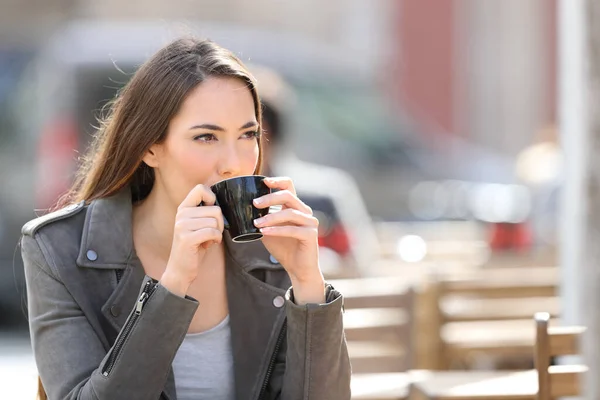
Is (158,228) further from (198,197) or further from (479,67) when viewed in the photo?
(479,67)

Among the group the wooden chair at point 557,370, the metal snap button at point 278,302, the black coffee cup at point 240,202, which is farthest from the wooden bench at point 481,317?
the black coffee cup at point 240,202

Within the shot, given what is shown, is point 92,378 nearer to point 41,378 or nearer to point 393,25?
point 41,378

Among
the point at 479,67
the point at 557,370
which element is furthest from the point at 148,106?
the point at 479,67

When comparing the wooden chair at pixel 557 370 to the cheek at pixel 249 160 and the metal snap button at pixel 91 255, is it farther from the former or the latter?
the metal snap button at pixel 91 255

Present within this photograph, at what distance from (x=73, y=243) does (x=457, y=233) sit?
6686mm

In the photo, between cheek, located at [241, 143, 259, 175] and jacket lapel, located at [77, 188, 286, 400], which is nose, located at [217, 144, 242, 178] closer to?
cheek, located at [241, 143, 259, 175]

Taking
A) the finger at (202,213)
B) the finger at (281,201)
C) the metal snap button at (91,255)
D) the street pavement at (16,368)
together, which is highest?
the finger at (281,201)

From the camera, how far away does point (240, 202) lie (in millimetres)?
2205

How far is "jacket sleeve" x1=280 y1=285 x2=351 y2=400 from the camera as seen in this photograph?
232cm

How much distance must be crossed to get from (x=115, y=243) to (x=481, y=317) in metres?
2.56

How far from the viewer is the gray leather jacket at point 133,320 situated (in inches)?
86.0

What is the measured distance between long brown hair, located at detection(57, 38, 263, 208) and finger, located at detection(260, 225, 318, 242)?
37 centimetres

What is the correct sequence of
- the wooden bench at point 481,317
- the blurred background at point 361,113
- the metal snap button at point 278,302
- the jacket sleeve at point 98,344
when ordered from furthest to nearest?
the blurred background at point 361,113 → the wooden bench at point 481,317 → the metal snap button at point 278,302 → the jacket sleeve at point 98,344

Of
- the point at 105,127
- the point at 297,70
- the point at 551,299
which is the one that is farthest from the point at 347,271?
the point at 297,70
